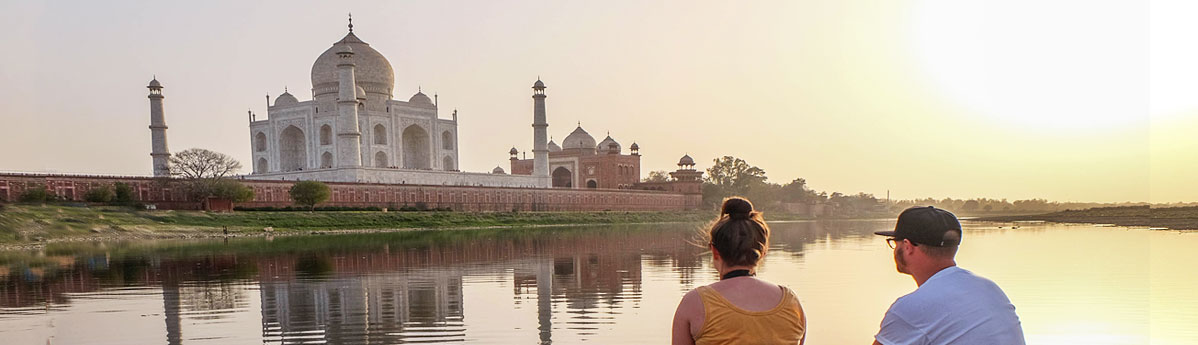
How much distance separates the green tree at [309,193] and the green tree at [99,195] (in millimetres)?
7352

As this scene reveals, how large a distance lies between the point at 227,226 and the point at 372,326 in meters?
24.3

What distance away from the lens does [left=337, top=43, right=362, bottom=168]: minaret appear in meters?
44.1

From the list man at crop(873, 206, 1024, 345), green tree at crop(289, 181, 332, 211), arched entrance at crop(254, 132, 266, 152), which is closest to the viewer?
man at crop(873, 206, 1024, 345)

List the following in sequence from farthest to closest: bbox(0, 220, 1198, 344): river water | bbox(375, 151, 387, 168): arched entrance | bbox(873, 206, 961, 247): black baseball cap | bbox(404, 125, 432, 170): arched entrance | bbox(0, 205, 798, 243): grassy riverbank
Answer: bbox(404, 125, 432, 170): arched entrance
bbox(375, 151, 387, 168): arched entrance
bbox(0, 205, 798, 243): grassy riverbank
bbox(0, 220, 1198, 344): river water
bbox(873, 206, 961, 247): black baseball cap

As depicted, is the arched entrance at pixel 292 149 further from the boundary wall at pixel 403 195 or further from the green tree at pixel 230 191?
the green tree at pixel 230 191

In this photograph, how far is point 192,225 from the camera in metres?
29.8

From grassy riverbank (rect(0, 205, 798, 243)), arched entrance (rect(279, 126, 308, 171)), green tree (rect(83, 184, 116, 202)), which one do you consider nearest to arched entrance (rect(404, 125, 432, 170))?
arched entrance (rect(279, 126, 308, 171))

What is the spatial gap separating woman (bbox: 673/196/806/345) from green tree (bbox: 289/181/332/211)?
120ft

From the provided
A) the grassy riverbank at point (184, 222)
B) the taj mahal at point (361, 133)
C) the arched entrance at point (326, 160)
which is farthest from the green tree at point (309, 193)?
the arched entrance at point (326, 160)

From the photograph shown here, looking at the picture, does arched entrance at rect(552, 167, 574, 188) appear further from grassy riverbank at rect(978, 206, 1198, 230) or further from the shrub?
the shrub

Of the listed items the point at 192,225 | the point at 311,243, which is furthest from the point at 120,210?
the point at 311,243

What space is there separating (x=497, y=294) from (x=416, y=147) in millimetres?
43355

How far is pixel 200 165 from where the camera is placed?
118 feet

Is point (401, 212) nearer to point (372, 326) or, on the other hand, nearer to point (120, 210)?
point (120, 210)
